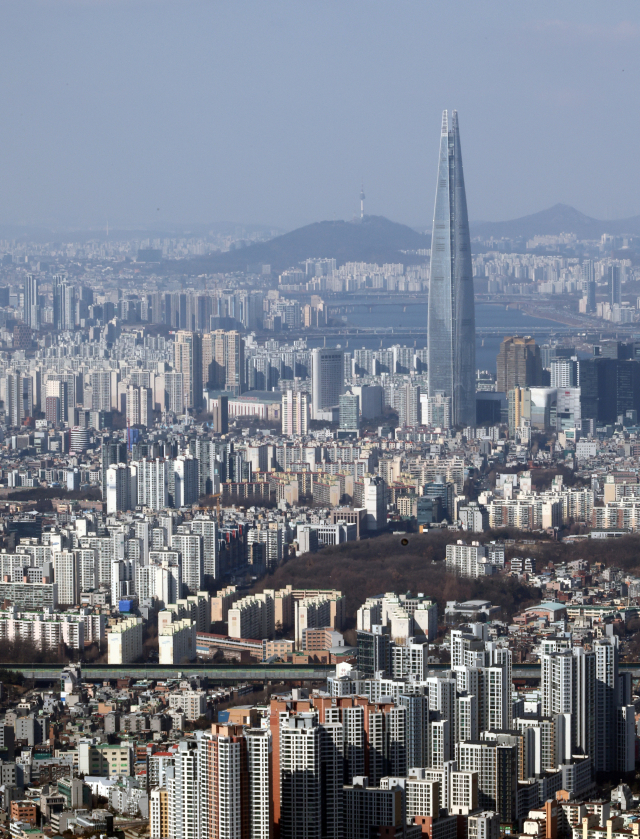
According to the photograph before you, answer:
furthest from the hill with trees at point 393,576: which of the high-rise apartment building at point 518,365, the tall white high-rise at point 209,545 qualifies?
the high-rise apartment building at point 518,365

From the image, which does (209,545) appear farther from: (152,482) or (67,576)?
(152,482)

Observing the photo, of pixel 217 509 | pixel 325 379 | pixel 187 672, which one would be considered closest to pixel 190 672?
pixel 187 672

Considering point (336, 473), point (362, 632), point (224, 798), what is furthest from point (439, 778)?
point (336, 473)

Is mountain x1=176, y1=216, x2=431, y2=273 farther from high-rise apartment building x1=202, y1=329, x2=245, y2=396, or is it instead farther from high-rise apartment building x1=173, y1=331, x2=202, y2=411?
high-rise apartment building x1=173, y1=331, x2=202, y2=411

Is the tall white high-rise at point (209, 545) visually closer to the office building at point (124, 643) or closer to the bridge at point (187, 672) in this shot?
the office building at point (124, 643)

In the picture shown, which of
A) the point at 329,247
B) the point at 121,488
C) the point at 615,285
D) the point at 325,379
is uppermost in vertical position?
the point at 329,247
